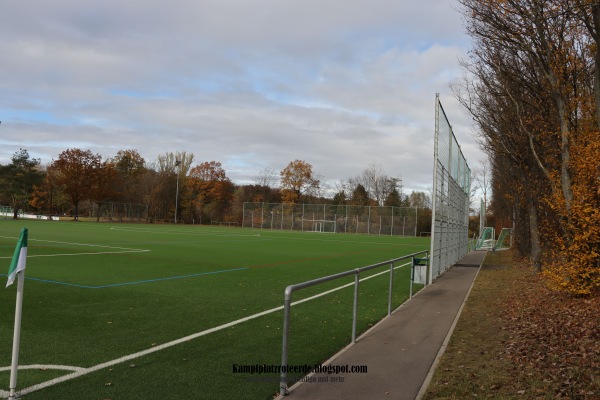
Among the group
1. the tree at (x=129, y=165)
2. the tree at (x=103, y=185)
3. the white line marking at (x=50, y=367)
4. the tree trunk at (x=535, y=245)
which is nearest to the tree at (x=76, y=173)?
the tree at (x=103, y=185)

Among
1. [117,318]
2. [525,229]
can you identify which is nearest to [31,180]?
[525,229]

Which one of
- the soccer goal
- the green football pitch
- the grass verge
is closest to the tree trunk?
the green football pitch

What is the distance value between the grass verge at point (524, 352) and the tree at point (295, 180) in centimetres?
7329

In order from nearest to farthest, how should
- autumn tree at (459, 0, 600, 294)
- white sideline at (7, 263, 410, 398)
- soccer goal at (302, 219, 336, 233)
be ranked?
white sideline at (7, 263, 410, 398), autumn tree at (459, 0, 600, 294), soccer goal at (302, 219, 336, 233)

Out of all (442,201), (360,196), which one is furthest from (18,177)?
(442,201)

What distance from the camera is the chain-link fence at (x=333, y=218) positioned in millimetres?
63312

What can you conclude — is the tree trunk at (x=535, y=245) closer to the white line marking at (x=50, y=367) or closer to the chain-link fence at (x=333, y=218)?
the white line marking at (x=50, y=367)

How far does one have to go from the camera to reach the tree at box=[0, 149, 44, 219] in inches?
2586

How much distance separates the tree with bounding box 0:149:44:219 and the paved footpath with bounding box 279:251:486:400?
→ 224 ft

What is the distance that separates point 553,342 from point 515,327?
1345 mm

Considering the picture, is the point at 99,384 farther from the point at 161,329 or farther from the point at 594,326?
the point at 594,326

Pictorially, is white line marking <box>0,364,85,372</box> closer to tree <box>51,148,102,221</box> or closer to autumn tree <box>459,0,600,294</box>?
autumn tree <box>459,0,600,294</box>

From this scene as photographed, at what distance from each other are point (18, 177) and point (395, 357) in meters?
71.4

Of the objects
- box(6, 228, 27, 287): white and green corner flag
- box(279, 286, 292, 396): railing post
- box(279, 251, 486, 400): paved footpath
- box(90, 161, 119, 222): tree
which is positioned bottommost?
box(279, 251, 486, 400): paved footpath
